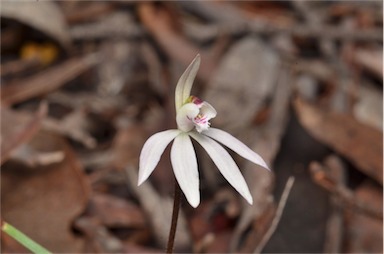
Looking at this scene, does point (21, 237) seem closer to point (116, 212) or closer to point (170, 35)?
point (116, 212)

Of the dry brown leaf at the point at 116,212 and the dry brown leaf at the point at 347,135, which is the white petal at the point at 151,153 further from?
the dry brown leaf at the point at 347,135

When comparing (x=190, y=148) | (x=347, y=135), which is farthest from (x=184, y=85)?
(x=347, y=135)

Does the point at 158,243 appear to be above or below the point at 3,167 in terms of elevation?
below

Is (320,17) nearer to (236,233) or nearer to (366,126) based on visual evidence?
(366,126)

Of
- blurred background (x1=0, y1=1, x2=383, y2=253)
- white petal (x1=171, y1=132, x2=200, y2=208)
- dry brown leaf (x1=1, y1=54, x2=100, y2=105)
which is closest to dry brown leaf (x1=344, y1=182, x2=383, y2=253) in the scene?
blurred background (x1=0, y1=1, x2=383, y2=253)

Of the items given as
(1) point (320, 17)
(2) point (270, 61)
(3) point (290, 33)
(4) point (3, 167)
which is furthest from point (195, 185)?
(1) point (320, 17)

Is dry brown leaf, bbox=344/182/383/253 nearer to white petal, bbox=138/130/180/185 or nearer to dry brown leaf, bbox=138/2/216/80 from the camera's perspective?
dry brown leaf, bbox=138/2/216/80
